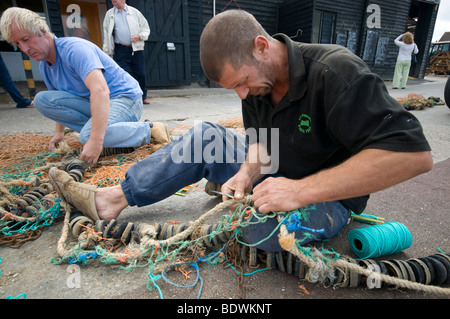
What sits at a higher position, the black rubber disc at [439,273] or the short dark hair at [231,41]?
the short dark hair at [231,41]

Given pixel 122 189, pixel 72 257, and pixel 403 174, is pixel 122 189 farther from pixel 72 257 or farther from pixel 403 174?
pixel 403 174

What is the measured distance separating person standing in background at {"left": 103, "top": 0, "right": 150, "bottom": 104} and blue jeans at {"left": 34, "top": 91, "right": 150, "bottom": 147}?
2757 mm

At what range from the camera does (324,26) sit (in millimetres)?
10648

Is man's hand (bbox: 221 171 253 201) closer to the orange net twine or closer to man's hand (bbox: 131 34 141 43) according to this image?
the orange net twine

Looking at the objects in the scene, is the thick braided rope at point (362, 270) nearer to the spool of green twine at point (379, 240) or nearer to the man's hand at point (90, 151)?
the spool of green twine at point (379, 240)

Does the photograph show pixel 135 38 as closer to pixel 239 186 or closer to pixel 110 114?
pixel 110 114

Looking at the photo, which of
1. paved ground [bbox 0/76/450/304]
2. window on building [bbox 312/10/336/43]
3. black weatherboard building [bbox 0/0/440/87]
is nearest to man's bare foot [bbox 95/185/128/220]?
paved ground [bbox 0/76/450/304]

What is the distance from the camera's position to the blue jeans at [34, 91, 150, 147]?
2521mm

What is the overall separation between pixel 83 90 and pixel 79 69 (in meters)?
0.43

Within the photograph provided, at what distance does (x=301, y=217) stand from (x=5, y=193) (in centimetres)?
173

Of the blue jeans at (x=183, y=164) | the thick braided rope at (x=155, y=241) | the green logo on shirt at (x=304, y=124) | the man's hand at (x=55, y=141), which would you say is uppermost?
the green logo on shirt at (x=304, y=124)

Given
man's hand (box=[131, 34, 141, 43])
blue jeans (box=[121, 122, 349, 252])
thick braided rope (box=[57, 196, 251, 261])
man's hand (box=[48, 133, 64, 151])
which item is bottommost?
man's hand (box=[48, 133, 64, 151])

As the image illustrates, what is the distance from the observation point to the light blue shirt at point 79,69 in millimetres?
2186

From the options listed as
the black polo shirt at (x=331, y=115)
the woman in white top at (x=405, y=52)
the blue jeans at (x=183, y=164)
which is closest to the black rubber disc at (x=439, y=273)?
the black polo shirt at (x=331, y=115)
